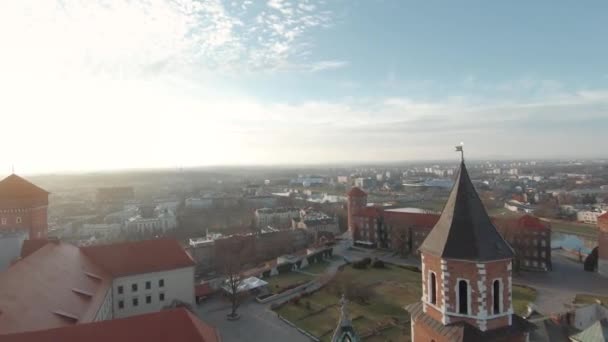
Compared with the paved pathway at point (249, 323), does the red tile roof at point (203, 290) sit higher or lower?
higher

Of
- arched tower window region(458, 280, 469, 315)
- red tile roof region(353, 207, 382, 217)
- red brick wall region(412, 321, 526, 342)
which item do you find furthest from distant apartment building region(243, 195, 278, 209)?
arched tower window region(458, 280, 469, 315)

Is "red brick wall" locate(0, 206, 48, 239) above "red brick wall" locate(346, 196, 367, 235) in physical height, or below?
above

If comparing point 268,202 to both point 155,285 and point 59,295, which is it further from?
point 59,295

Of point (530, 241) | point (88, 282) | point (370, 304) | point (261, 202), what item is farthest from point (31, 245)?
point (261, 202)

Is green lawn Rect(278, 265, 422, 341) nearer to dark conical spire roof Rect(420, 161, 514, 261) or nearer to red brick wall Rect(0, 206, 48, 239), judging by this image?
dark conical spire roof Rect(420, 161, 514, 261)

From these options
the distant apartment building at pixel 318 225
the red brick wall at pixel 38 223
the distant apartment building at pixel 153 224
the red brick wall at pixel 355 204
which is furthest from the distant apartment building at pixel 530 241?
the distant apartment building at pixel 153 224

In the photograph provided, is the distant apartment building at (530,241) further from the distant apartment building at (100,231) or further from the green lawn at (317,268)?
the distant apartment building at (100,231)

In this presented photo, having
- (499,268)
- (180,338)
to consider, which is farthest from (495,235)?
(180,338)
